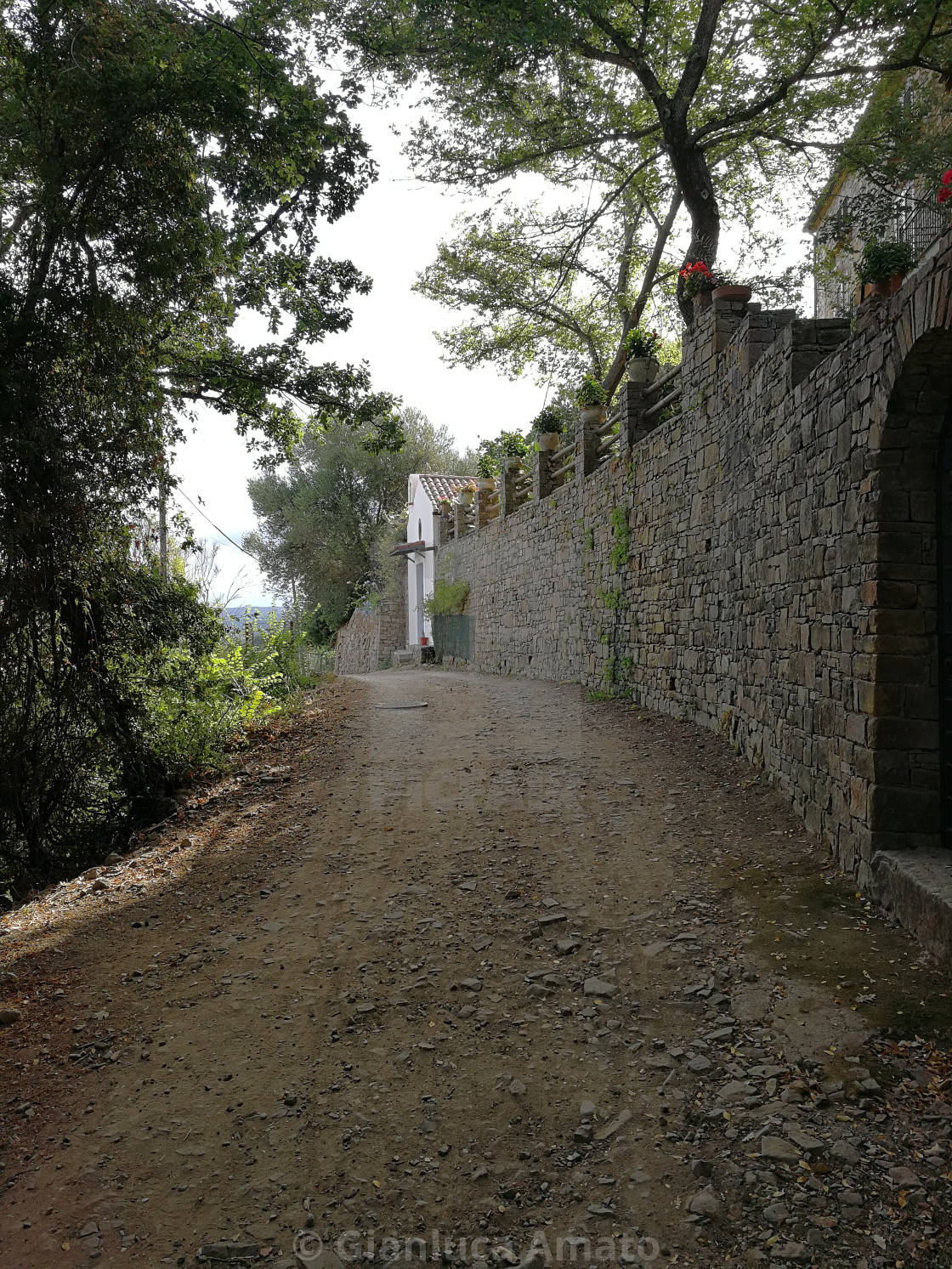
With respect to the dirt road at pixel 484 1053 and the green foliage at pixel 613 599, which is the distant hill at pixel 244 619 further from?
the green foliage at pixel 613 599

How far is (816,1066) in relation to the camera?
2893 millimetres

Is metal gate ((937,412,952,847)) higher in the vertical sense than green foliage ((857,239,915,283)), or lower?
lower

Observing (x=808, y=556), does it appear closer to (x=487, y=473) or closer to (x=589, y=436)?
(x=589, y=436)

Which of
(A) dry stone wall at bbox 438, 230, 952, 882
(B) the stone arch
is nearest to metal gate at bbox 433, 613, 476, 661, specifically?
(A) dry stone wall at bbox 438, 230, 952, 882

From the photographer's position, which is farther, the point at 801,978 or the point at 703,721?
the point at 703,721

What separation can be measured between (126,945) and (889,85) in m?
14.9

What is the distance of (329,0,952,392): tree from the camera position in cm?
931

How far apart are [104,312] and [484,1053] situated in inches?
191

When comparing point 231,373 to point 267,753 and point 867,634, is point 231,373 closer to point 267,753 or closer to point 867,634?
point 267,753

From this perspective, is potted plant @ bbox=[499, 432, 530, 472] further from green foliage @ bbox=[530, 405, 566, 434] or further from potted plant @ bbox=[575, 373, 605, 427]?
potted plant @ bbox=[575, 373, 605, 427]

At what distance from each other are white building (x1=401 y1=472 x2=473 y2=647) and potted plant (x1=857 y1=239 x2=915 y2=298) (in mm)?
20185

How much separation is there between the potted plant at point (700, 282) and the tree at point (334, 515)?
76.7 feet

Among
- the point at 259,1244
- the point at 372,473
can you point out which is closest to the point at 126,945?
the point at 259,1244

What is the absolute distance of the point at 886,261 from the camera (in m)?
4.30
